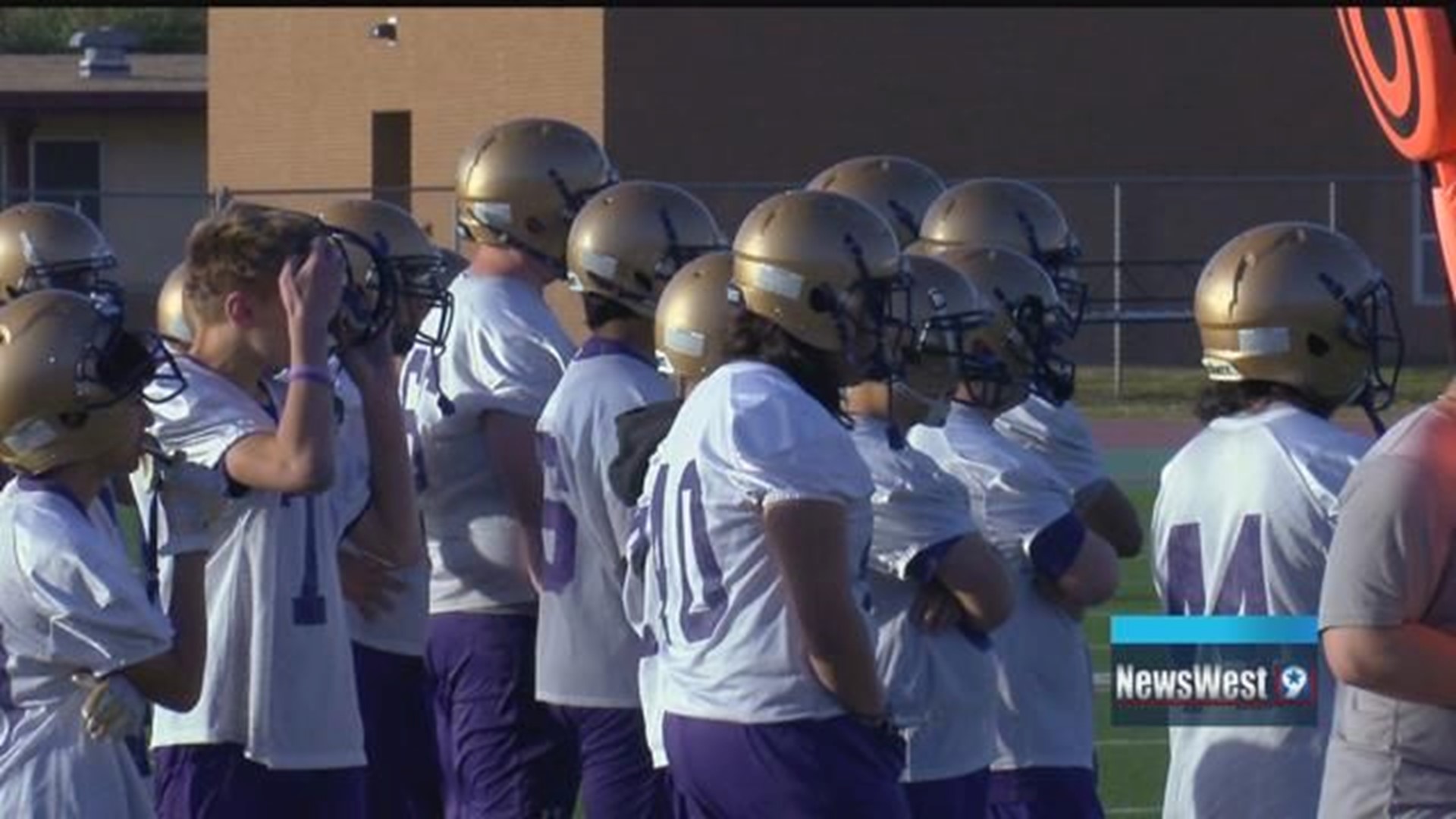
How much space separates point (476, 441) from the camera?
745 centimetres

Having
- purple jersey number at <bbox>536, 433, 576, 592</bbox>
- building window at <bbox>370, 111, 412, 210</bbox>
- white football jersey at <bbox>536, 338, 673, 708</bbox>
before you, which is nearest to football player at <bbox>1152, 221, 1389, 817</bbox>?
white football jersey at <bbox>536, 338, 673, 708</bbox>

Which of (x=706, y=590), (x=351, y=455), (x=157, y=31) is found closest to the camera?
(x=706, y=590)

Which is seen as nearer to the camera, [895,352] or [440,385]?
[895,352]

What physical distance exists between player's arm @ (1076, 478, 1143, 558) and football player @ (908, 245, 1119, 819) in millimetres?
340

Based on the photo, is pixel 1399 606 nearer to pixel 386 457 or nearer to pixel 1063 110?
pixel 386 457

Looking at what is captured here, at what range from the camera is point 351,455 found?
632cm

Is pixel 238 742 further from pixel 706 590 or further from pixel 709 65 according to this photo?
pixel 709 65

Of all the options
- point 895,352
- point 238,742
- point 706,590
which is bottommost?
point 238,742

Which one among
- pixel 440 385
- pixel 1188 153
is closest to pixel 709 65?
pixel 1188 153

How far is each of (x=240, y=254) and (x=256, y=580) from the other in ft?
2.05

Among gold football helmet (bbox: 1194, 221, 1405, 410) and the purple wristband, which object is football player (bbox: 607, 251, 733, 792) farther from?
gold football helmet (bbox: 1194, 221, 1405, 410)

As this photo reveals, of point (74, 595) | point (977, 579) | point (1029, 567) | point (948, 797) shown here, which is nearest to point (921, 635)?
point (977, 579)

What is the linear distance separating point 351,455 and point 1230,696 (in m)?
1.86

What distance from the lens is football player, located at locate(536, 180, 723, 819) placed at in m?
6.92
